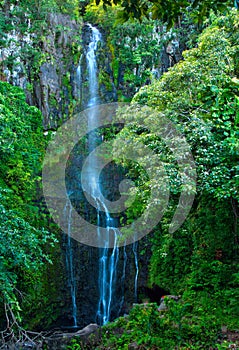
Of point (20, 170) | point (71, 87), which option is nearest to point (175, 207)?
point (20, 170)

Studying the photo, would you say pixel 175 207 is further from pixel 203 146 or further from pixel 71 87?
pixel 71 87

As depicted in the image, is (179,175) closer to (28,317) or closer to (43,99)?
(28,317)

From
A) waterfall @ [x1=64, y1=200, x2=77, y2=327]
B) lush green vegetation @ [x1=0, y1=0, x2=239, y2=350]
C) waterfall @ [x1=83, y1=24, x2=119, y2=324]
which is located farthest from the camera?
waterfall @ [x1=83, y1=24, x2=119, y2=324]

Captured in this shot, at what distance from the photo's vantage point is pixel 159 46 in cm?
1577

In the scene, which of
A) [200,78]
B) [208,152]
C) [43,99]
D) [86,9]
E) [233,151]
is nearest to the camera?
[233,151]

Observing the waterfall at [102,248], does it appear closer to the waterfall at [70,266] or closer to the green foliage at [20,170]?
the waterfall at [70,266]

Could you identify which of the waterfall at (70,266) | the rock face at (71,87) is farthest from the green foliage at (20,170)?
the rock face at (71,87)

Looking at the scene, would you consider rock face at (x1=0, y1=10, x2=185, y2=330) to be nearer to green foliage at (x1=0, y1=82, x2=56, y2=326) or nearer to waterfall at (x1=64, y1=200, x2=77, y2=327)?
waterfall at (x1=64, y1=200, x2=77, y2=327)

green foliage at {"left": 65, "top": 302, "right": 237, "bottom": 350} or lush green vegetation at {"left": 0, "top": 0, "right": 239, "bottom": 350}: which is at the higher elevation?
lush green vegetation at {"left": 0, "top": 0, "right": 239, "bottom": 350}

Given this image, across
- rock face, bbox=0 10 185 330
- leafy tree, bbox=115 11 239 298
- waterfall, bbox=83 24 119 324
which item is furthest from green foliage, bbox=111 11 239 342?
waterfall, bbox=83 24 119 324

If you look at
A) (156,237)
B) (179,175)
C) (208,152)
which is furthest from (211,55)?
(156,237)

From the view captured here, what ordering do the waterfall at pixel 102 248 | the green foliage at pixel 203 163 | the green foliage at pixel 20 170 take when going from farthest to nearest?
1. the waterfall at pixel 102 248
2. the green foliage at pixel 20 170
3. the green foliage at pixel 203 163

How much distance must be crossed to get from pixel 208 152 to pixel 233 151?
50 cm

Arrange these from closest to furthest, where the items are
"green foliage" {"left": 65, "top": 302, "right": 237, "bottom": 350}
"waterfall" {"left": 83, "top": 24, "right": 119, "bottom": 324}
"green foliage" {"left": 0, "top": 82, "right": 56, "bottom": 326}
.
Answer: "green foliage" {"left": 65, "top": 302, "right": 237, "bottom": 350}
"green foliage" {"left": 0, "top": 82, "right": 56, "bottom": 326}
"waterfall" {"left": 83, "top": 24, "right": 119, "bottom": 324}
